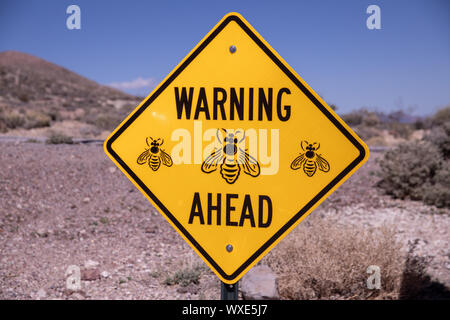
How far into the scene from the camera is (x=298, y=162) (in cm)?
215

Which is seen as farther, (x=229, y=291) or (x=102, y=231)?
(x=102, y=231)

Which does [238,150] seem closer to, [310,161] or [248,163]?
[248,163]

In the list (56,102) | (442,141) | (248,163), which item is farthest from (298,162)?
(56,102)

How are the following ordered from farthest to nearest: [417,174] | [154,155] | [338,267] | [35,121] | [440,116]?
[440,116] < [35,121] < [417,174] < [338,267] < [154,155]

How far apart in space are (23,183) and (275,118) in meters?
6.89

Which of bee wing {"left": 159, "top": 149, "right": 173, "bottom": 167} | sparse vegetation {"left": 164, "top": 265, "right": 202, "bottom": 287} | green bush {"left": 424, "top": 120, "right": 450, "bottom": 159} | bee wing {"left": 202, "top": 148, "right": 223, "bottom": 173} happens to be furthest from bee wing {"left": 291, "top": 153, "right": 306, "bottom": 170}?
green bush {"left": 424, "top": 120, "right": 450, "bottom": 159}

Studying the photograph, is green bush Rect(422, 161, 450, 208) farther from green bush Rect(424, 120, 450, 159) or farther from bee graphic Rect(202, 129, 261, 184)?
bee graphic Rect(202, 129, 261, 184)

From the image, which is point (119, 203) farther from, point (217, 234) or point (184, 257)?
point (217, 234)

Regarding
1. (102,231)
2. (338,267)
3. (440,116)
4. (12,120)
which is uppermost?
(440,116)

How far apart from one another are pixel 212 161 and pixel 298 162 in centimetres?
48

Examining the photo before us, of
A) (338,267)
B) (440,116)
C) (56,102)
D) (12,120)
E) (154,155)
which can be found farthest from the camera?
(56,102)

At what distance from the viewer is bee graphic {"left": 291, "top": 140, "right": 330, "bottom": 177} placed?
2.14 metres

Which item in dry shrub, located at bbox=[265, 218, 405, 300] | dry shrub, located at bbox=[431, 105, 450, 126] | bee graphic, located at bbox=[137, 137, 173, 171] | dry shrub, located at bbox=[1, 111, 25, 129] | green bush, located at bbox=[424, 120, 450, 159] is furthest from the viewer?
dry shrub, located at bbox=[431, 105, 450, 126]
